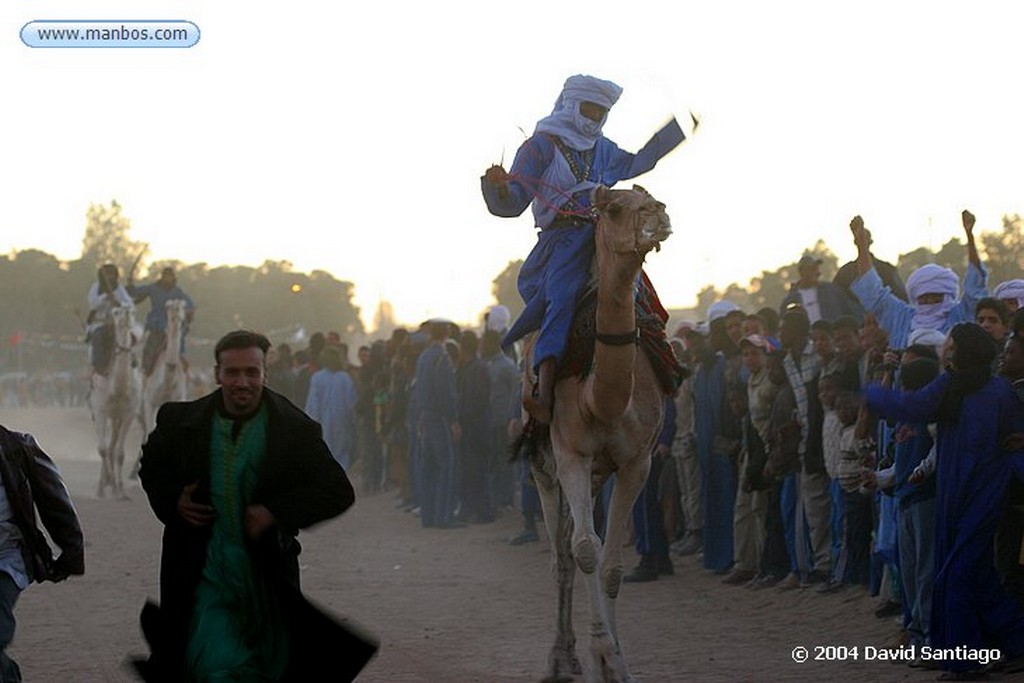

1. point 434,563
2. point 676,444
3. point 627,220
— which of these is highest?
point 627,220

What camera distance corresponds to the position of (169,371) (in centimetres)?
2695

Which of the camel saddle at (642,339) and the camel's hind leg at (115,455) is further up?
the camel saddle at (642,339)

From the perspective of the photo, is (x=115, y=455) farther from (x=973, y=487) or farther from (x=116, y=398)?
(x=973, y=487)

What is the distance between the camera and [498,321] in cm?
2241

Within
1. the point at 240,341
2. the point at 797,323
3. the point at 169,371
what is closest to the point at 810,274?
the point at 797,323

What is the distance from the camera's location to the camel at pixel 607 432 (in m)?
8.91

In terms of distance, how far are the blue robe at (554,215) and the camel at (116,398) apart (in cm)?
1537

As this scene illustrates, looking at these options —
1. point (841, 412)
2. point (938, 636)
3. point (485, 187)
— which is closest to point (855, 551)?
point (841, 412)

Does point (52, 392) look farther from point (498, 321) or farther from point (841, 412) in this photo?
point (841, 412)

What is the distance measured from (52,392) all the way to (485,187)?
6358 cm

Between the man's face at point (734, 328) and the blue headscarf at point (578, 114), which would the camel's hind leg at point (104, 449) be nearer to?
the man's face at point (734, 328)

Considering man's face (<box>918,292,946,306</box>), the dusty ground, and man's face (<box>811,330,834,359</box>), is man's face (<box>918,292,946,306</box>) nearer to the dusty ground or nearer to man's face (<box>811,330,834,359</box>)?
man's face (<box>811,330,834,359</box>)

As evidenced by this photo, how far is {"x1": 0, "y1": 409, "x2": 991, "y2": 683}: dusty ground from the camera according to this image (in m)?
10.0

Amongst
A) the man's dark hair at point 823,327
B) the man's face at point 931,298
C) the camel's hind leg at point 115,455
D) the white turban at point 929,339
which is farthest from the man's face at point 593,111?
the camel's hind leg at point 115,455
